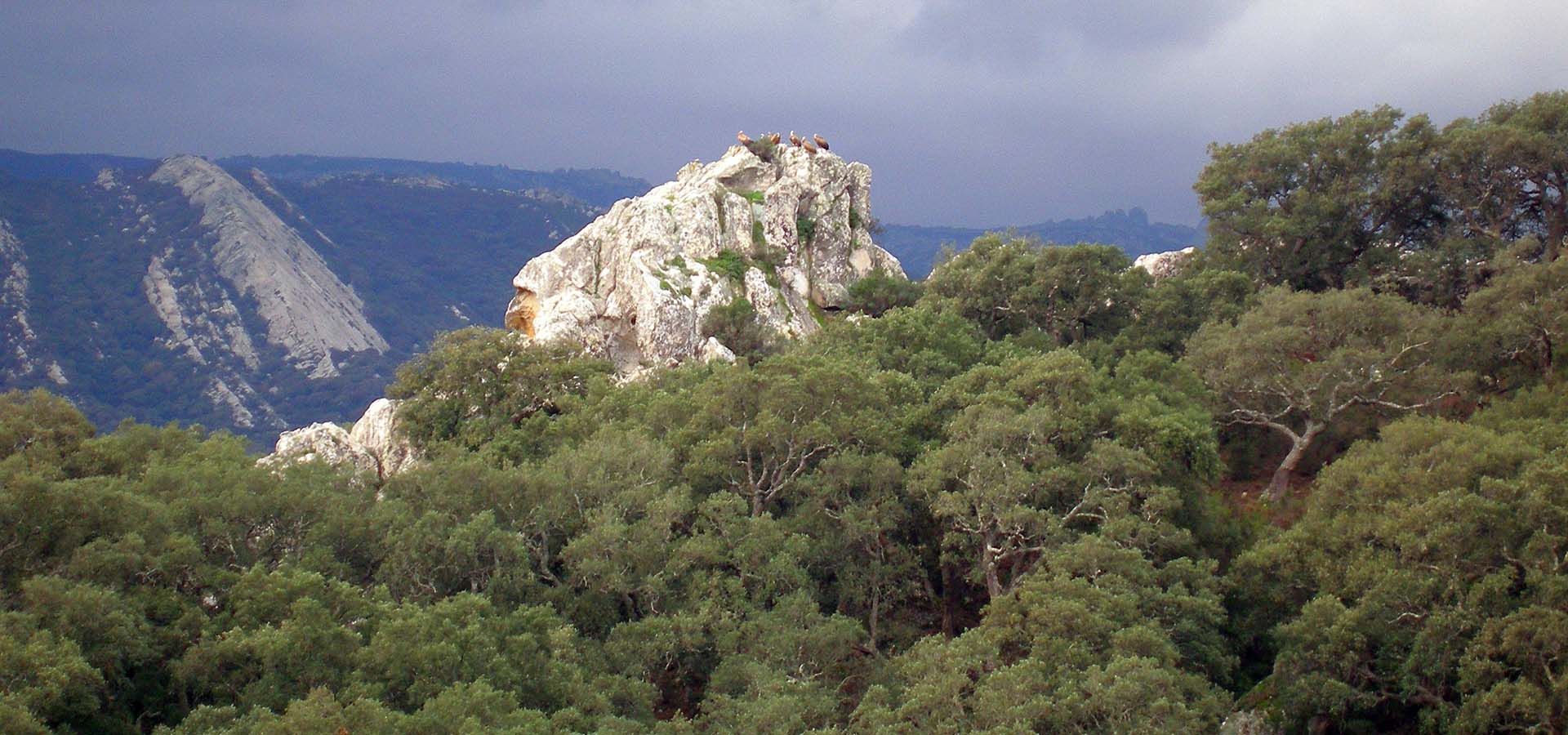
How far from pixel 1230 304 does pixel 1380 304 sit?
8.28 m

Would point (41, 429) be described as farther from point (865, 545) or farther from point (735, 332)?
point (735, 332)

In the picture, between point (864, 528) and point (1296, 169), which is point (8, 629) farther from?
point (1296, 169)

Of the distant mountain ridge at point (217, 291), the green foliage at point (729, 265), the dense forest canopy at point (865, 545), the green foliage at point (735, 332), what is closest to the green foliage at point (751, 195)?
the green foliage at point (729, 265)

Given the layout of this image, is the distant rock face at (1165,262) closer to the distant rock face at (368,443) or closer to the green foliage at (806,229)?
the green foliage at (806,229)

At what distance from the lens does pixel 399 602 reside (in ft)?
89.6

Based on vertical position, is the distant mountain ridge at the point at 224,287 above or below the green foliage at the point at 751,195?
below

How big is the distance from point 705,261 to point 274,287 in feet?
330

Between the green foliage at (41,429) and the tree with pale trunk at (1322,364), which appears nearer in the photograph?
the green foliage at (41,429)

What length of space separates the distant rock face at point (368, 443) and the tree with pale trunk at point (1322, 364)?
26.6m

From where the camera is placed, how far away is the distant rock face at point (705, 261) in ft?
157

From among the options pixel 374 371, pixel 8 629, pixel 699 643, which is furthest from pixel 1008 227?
pixel 374 371

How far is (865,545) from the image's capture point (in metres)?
31.5

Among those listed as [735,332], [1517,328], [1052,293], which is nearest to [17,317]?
[735,332]

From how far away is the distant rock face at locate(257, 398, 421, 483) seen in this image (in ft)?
136
